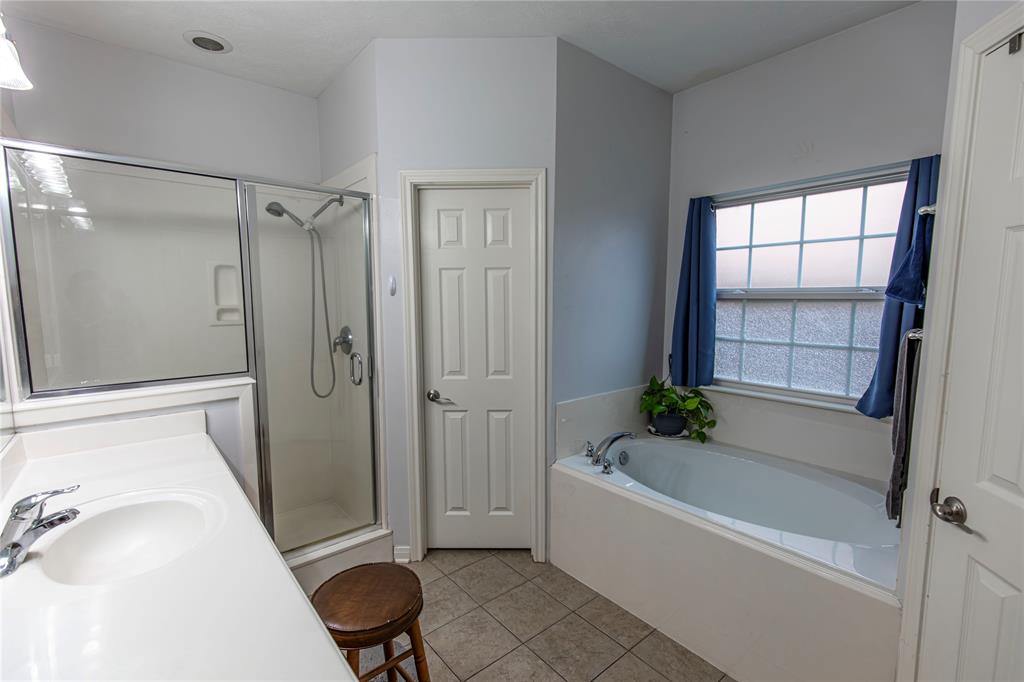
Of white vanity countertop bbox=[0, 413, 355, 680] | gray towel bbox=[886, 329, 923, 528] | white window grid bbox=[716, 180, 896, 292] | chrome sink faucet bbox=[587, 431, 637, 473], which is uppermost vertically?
white window grid bbox=[716, 180, 896, 292]

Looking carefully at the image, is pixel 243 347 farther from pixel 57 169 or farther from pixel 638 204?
pixel 638 204

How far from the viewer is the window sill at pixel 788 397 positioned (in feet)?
7.59

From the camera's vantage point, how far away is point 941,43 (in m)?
1.93

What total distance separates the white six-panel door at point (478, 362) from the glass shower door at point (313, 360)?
341 mm

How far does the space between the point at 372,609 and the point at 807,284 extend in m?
2.53

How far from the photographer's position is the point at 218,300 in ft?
6.64

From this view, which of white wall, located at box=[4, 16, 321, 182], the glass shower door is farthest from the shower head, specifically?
white wall, located at box=[4, 16, 321, 182]

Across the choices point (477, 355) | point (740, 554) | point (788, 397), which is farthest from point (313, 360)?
point (788, 397)

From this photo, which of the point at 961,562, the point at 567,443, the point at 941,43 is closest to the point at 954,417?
the point at 961,562

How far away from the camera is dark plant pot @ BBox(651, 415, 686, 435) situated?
9.16 ft

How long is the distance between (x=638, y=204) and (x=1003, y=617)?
2.27m

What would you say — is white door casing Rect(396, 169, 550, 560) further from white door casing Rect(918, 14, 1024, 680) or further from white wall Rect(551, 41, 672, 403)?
white door casing Rect(918, 14, 1024, 680)

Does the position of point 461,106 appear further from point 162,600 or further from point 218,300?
point 162,600

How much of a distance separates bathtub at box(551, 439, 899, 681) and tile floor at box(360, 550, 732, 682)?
0.09m
